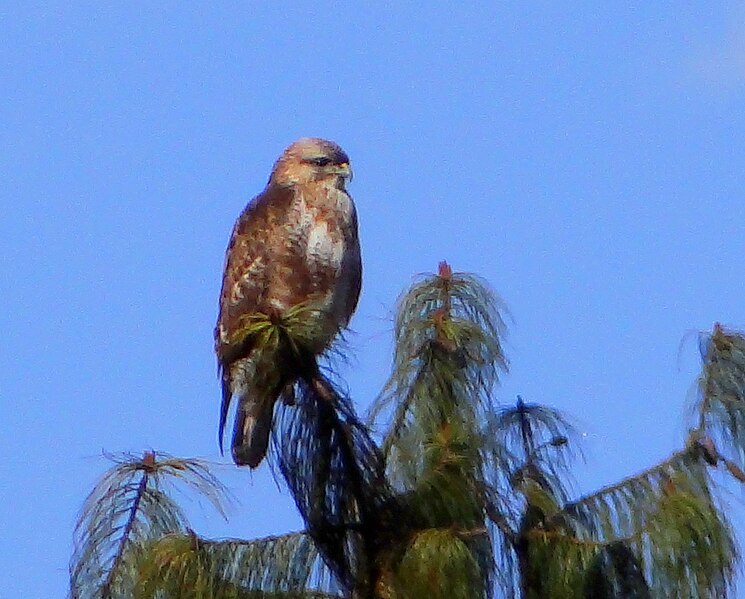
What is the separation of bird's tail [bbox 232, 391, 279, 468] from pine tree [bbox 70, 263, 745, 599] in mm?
59

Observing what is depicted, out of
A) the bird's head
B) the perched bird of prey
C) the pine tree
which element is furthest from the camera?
the bird's head

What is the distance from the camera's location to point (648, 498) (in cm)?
317

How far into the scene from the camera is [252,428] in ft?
14.4

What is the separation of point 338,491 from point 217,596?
0.37 m

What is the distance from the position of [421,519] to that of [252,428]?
133 centimetres

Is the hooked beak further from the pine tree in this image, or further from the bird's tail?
the pine tree

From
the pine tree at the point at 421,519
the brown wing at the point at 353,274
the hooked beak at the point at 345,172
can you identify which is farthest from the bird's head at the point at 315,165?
the pine tree at the point at 421,519

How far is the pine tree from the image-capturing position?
3.08 meters

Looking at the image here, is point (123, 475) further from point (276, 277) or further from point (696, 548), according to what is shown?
point (276, 277)

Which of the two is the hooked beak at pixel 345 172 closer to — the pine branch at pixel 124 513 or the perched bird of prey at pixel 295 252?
the perched bird of prey at pixel 295 252

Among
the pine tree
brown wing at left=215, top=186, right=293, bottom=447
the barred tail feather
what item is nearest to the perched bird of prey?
brown wing at left=215, top=186, right=293, bottom=447

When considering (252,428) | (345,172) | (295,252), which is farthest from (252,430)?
(345,172)

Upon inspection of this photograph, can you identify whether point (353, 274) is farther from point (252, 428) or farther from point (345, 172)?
point (252, 428)

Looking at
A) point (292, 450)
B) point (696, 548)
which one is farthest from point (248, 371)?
point (696, 548)
